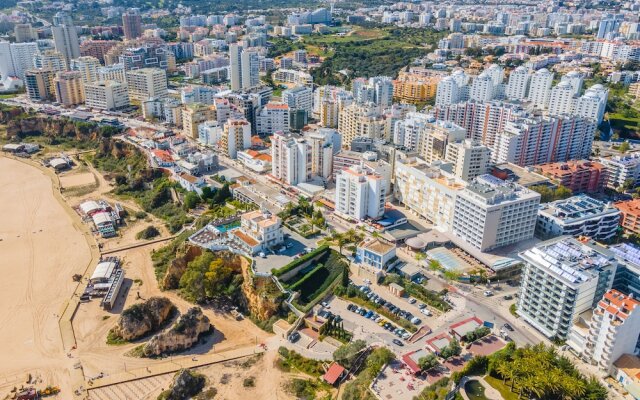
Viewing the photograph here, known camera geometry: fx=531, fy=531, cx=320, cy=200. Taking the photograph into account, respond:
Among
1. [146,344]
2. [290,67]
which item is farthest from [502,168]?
[290,67]

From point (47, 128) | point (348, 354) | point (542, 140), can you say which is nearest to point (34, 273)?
point (348, 354)

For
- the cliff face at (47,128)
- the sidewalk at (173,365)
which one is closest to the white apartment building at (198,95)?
the cliff face at (47,128)

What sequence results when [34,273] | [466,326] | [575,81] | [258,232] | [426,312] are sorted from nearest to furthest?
[466,326] → [426,312] → [258,232] → [34,273] → [575,81]

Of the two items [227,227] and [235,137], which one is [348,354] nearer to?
[227,227]

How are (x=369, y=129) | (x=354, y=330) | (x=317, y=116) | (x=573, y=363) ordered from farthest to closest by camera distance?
1. (x=317, y=116)
2. (x=369, y=129)
3. (x=354, y=330)
4. (x=573, y=363)

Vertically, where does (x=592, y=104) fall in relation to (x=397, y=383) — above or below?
above

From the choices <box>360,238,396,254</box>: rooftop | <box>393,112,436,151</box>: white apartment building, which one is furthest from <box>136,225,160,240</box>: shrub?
<box>393,112,436,151</box>: white apartment building

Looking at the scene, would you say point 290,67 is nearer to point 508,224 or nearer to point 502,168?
point 502,168

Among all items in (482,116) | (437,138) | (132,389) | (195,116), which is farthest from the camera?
(195,116)
